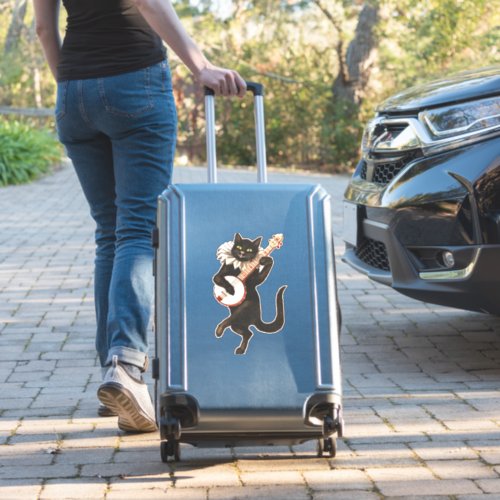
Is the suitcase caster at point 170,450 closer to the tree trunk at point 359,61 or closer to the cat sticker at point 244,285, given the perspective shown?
the cat sticker at point 244,285

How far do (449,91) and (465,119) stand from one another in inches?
9.7

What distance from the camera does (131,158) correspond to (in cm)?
392

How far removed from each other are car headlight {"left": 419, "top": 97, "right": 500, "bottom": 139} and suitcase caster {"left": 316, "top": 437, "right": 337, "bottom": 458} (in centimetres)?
180

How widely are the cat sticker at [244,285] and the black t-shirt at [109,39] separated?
0.83 metres

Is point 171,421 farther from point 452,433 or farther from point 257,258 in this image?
point 452,433

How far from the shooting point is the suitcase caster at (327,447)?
357cm

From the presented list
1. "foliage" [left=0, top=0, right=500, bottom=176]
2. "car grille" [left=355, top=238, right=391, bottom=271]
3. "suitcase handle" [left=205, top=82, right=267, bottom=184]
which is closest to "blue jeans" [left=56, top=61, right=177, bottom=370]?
"suitcase handle" [left=205, top=82, right=267, bottom=184]

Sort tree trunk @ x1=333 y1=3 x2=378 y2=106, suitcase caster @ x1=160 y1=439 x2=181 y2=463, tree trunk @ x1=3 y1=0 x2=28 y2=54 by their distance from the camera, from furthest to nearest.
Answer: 1. tree trunk @ x1=3 y1=0 x2=28 y2=54
2. tree trunk @ x1=333 y1=3 x2=378 y2=106
3. suitcase caster @ x1=160 y1=439 x2=181 y2=463

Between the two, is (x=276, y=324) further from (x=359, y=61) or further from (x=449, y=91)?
(x=359, y=61)

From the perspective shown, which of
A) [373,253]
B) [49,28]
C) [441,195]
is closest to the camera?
[49,28]

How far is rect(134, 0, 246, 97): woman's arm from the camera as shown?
3684 mm

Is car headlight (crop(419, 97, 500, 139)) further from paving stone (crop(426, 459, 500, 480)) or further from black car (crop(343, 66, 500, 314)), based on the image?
paving stone (crop(426, 459, 500, 480))

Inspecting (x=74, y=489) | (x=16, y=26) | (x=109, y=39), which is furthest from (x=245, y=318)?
(x=16, y=26)

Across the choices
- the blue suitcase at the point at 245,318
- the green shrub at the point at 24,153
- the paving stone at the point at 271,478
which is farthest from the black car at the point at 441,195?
the green shrub at the point at 24,153
